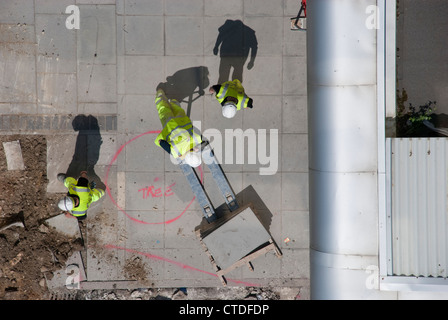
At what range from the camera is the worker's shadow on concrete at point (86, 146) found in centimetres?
719

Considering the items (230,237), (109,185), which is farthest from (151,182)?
(230,237)

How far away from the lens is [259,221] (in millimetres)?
6945

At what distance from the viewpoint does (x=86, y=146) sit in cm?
720

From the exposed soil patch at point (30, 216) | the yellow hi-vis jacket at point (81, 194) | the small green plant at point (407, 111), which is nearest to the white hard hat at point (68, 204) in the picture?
the yellow hi-vis jacket at point (81, 194)

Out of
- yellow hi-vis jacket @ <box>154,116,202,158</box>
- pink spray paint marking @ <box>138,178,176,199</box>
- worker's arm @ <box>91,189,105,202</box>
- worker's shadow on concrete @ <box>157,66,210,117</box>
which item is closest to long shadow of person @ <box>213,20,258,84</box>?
worker's shadow on concrete @ <box>157,66,210,117</box>

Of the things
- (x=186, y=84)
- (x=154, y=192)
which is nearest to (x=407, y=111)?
(x=186, y=84)

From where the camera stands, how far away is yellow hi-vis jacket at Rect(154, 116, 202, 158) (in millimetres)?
6027

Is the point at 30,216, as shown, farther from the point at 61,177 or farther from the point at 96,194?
the point at 96,194

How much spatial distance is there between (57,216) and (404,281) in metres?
6.95

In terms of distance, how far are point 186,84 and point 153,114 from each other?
1.01m

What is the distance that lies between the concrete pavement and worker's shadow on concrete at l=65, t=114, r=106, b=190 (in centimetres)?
2

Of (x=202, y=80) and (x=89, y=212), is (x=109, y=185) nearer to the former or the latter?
(x=89, y=212)

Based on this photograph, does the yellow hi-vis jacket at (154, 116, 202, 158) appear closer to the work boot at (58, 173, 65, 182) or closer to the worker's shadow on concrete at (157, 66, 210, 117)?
the worker's shadow on concrete at (157, 66, 210, 117)

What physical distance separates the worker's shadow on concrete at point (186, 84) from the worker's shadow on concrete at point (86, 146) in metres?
1.76
